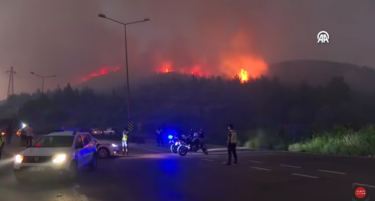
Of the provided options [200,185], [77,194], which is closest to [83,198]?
[77,194]

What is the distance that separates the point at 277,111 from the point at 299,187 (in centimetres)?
5577

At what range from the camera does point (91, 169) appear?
16250 millimetres

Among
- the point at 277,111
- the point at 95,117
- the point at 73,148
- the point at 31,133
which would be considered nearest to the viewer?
A: the point at 73,148

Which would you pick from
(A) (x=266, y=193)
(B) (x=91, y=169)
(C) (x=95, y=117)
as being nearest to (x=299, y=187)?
(A) (x=266, y=193)

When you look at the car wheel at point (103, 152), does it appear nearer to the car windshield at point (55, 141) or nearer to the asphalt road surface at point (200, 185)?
the asphalt road surface at point (200, 185)

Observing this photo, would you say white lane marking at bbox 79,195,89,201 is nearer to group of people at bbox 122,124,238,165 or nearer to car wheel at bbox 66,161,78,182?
car wheel at bbox 66,161,78,182

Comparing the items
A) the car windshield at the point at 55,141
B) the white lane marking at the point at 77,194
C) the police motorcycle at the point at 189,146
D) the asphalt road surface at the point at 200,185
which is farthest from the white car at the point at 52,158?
the police motorcycle at the point at 189,146

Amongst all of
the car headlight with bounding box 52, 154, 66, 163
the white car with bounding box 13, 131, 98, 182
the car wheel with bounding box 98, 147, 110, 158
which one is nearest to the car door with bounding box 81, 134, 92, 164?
the white car with bounding box 13, 131, 98, 182

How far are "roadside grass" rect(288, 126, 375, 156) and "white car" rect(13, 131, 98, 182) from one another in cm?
1682

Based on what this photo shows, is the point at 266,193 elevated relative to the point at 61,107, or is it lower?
lower

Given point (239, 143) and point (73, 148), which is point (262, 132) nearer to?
point (239, 143)

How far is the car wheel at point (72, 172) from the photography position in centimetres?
1272

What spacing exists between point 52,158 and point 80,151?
1.64 meters

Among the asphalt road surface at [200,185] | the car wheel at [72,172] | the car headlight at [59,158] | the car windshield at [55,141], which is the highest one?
the car windshield at [55,141]
